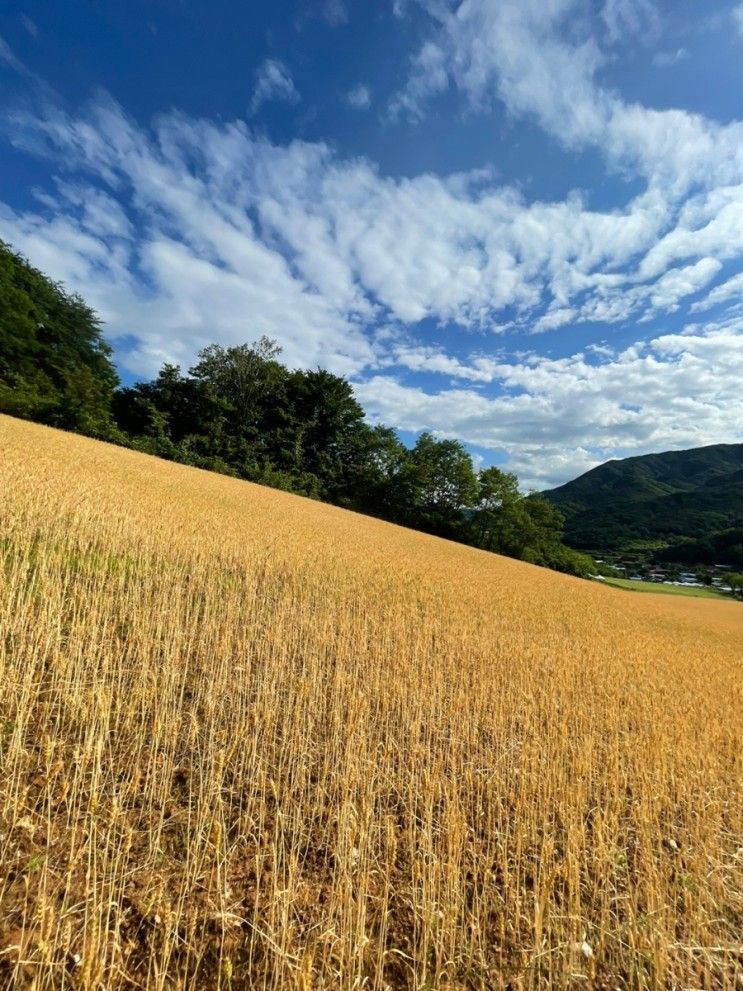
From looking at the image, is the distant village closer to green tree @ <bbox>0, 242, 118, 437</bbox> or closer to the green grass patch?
the green grass patch

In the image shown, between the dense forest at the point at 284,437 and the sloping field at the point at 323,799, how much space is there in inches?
1498

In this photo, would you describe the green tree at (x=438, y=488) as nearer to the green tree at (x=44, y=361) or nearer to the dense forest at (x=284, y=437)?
the dense forest at (x=284, y=437)

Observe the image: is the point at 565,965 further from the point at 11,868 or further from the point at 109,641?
the point at 109,641

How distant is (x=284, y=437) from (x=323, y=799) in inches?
1973

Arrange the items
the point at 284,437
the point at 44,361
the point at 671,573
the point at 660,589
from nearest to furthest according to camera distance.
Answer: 1. the point at 44,361
2. the point at 284,437
3. the point at 660,589
4. the point at 671,573

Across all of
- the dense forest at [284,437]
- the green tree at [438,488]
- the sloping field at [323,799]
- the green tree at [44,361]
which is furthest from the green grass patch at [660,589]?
the green tree at [44,361]

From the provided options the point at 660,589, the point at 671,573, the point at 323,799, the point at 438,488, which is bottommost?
the point at 660,589

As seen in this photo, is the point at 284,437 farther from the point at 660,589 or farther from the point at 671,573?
the point at 671,573

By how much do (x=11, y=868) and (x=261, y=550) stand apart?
8.86 metres

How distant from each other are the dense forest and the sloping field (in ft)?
125

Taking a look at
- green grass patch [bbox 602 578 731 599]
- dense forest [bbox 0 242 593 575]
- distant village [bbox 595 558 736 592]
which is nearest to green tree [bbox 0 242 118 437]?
dense forest [bbox 0 242 593 575]

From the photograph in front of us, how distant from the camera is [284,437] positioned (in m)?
51.6

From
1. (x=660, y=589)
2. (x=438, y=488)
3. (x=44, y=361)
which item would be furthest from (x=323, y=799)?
(x=660, y=589)

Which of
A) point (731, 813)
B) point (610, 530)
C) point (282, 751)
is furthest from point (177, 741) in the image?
point (610, 530)
